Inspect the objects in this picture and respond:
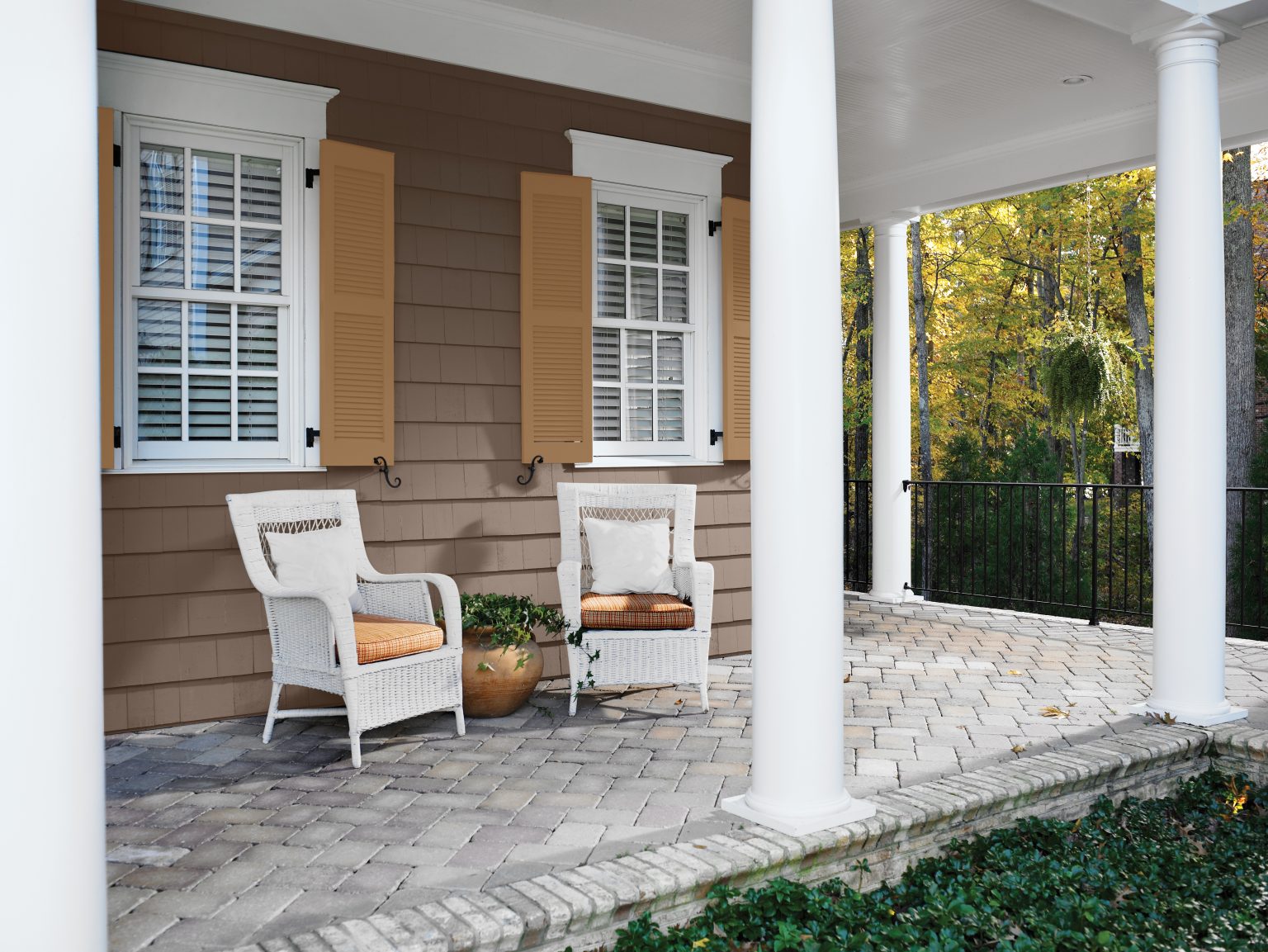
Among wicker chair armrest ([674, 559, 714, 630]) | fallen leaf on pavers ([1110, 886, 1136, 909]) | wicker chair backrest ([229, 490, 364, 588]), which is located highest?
wicker chair backrest ([229, 490, 364, 588])

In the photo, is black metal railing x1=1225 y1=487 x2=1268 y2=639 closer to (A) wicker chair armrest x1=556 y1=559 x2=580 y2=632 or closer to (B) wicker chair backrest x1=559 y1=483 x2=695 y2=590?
(B) wicker chair backrest x1=559 y1=483 x2=695 y2=590

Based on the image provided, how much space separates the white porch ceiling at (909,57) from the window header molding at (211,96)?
0.79 feet

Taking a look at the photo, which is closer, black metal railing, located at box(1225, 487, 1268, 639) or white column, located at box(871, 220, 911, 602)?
white column, located at box(871, 220, 911, 602)

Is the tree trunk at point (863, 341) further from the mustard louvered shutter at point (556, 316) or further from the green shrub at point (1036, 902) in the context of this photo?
the green shrub at point (1036, 902)

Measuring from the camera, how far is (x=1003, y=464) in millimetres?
15852

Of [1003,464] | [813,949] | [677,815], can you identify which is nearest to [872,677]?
[677,815]

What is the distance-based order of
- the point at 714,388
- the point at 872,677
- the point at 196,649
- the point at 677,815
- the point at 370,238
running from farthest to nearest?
the point at 714,388 < the point at 872,677 < the point at 370,238 < the point at 196,649 < the point at 677,815

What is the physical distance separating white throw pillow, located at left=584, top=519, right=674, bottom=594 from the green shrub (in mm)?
1918

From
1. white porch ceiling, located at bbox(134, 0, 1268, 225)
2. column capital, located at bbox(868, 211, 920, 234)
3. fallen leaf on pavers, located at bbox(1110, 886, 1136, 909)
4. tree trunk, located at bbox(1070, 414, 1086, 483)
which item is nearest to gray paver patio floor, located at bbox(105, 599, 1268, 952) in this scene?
fallen leaf on pavers, located at bbox(1110, 886, 1136, 909)

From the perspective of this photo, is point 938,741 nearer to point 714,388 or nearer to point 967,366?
point 714,388

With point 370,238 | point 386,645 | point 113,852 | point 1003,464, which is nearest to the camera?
point 113,852

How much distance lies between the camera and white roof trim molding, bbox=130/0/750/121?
442cm

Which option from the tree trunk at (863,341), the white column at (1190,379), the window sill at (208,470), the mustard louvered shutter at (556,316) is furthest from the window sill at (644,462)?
the tree trunk at (863,341)

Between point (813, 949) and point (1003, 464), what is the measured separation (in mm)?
14526
